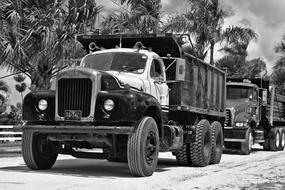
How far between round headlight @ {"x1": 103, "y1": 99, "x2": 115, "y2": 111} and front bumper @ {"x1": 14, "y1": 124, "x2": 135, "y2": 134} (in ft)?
1.14

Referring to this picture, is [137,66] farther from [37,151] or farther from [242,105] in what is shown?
[242,105]

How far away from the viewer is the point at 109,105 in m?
9.73

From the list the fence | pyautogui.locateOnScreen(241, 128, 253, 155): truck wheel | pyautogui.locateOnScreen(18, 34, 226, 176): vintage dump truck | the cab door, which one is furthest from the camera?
the fence

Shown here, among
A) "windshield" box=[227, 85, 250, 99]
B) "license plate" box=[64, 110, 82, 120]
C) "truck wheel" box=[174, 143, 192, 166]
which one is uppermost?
"windshield" box=[227, 85, 250, 99]

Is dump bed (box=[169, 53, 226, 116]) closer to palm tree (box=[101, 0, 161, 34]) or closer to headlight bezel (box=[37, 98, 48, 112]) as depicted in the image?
headlight bezel (box=[37, 98, 48, 112])

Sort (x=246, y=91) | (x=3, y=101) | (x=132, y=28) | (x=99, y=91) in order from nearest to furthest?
(x=99, y=91)
(x=246, y=91)
(x=132, y=28)
(x=3, y=101)

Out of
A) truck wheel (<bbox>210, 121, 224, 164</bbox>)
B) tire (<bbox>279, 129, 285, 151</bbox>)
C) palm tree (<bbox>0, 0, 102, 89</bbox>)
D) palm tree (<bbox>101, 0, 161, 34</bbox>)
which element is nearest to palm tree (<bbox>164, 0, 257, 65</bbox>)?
palm tree (<bbox>101, 0, 161, 34</bbox>)

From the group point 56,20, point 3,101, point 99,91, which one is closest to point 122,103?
point 99,91

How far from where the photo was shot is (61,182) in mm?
9094

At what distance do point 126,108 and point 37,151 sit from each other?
8.02ft

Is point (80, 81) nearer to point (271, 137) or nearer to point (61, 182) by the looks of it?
point (61, 182)

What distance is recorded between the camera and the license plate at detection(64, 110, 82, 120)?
994 cm

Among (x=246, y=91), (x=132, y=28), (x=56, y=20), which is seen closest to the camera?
(x=56, y=20)

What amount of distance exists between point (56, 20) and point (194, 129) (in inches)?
284
